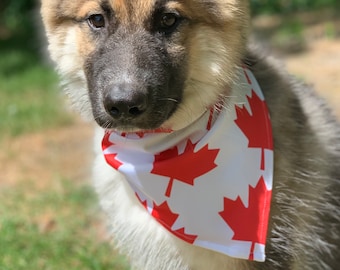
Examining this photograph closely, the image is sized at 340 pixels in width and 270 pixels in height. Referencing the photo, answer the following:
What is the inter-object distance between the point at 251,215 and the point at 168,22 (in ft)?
2.98

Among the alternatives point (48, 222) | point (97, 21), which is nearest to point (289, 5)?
point (48, 222)

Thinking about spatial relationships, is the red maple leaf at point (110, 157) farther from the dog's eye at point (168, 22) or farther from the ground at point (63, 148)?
the ground at point (63, 148)

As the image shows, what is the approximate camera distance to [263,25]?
828cm

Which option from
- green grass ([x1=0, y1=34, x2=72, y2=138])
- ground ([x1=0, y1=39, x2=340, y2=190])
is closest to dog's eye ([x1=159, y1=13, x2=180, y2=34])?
ground ([x1=0, y1=39, x2=340, y2=190])

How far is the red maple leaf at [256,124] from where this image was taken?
263 cm

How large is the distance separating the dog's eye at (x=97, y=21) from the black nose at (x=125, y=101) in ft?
1.20

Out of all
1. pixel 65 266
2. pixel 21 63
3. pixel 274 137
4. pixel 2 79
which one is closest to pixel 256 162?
pixel 274 137

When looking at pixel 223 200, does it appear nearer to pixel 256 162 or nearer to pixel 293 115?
pixel 256 162

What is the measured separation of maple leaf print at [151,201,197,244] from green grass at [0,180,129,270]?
854 millimetres

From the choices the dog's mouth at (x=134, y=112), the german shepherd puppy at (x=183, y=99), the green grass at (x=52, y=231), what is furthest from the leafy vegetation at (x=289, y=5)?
the dog's mouth at (x=134, y=112)

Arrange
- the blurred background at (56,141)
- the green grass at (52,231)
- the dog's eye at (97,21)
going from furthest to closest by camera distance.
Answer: the blurred background at (56,141) → the green grass at (52,231) → the dog's eye at (97,21)

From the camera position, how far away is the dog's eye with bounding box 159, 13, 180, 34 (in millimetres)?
2396

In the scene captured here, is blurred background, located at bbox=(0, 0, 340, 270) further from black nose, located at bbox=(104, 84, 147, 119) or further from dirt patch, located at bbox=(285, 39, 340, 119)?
black nose, located at bbox=(104, 84, 147, 119)

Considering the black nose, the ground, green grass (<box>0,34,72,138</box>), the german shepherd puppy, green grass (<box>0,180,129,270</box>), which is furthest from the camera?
green grass (<box>0,34,72,138</box>)
